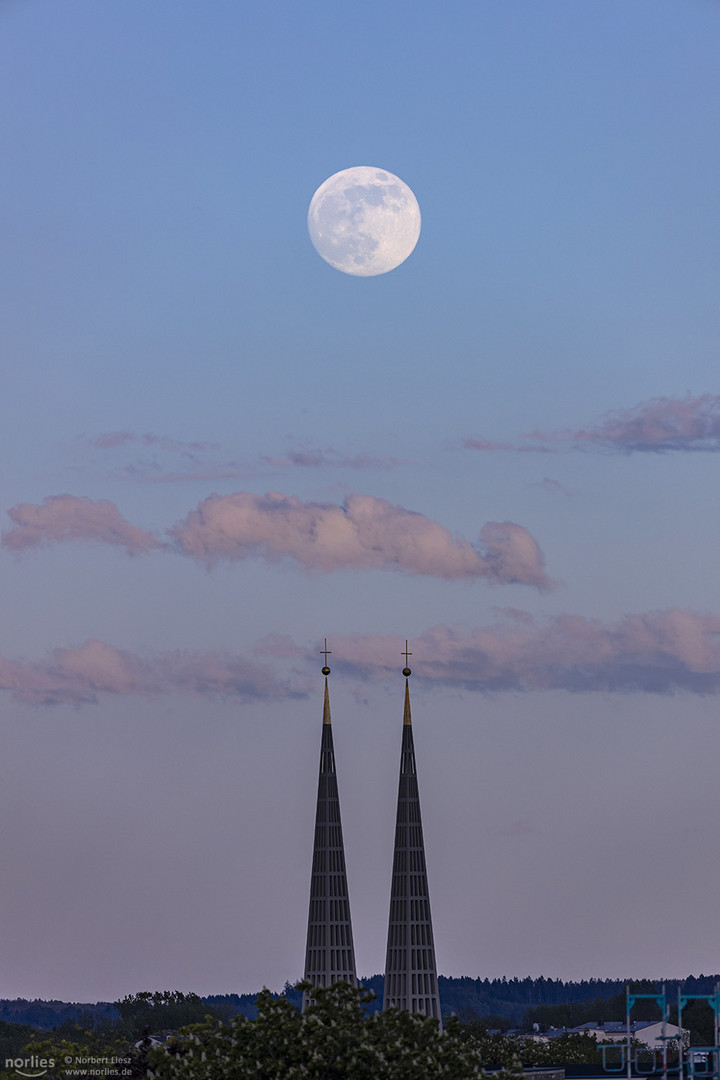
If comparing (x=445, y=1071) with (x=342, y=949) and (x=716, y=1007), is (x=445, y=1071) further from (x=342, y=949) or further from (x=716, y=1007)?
(x=342, y=949)

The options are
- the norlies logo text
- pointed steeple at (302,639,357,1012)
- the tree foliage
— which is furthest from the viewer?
pointed steeple at (302,639,357,1012)

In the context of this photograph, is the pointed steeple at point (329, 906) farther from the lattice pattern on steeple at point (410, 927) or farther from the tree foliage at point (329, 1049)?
the tree foliage at point (329, 1049)

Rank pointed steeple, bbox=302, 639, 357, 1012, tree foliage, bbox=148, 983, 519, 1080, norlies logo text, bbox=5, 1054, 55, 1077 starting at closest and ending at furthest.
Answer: tree foliage, bbox=148, 983, 519, 1080, norlies logo text, bbox=5, 1054, 55, 1077, pointed steeple, bbox=302, 639, 357, 1012

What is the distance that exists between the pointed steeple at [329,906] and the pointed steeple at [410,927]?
318 centimetres

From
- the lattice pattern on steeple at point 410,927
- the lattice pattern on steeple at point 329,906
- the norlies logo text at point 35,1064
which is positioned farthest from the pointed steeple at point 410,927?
the norlies logo text at point 35,1064

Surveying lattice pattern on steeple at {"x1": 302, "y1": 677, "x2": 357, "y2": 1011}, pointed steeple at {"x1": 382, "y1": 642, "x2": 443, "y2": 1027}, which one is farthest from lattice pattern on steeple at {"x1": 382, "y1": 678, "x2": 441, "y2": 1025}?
lattice pattern on steeple at {"x1": 302, "y1": 677, "x2": 357, "y2": 1011}

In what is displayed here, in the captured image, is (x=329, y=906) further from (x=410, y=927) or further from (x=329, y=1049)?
(x=329, y=1049)

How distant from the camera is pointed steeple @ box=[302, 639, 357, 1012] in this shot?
130m

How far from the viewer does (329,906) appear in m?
131

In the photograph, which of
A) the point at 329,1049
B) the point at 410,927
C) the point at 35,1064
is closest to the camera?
the point at 329,1049

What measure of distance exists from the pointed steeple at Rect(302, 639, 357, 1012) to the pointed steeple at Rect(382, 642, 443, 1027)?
318cm

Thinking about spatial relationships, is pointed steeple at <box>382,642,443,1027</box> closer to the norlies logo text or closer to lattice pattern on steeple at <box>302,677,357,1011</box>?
lattice pattern on steeple at <box>302,677,357,1011</box>

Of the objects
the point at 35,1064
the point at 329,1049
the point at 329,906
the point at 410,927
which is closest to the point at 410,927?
the point at 410,927

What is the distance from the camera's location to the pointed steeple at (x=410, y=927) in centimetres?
13000
